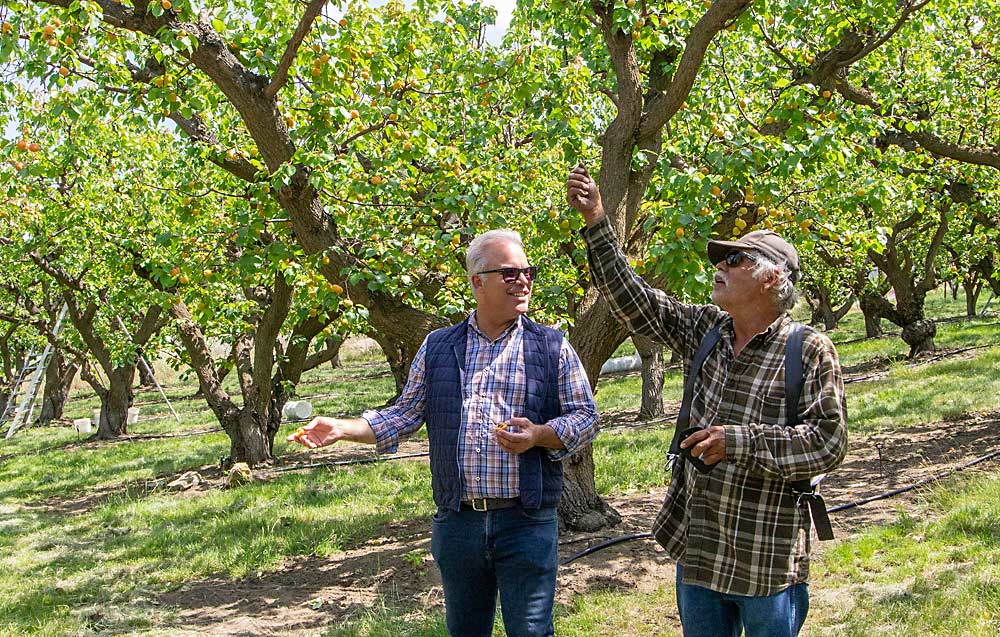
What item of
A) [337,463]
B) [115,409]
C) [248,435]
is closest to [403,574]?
[337,463]

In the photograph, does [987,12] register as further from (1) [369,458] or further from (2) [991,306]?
(2) [991,306]

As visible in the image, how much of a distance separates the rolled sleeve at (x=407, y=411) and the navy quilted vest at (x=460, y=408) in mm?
80

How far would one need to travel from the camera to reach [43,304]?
65.1ft

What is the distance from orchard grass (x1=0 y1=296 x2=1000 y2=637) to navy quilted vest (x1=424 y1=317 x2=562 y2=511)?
2.24 metres

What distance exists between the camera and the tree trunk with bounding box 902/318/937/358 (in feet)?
59.2

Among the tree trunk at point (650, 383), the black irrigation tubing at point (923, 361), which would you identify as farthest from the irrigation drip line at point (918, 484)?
the black irrigation tubing at point (923, 361)

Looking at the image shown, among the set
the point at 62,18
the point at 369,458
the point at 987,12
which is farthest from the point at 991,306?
the point at 62,18

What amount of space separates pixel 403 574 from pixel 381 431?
3.74 meters

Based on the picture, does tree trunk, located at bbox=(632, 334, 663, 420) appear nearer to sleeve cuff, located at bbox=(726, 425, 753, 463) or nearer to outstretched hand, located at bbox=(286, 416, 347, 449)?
outstretched hand, located at bbox=(286, 416, 347, 449)

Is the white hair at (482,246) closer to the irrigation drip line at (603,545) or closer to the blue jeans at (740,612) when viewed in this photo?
the blue jeans at (740,612)

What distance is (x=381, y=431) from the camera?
3.36m

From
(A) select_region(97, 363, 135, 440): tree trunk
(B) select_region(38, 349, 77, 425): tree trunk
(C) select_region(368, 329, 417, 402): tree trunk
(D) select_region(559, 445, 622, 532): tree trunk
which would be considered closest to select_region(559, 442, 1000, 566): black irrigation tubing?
(D) select_region(559, 445, 622, 532): tree trunk

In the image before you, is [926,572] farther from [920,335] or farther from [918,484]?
[920,335]

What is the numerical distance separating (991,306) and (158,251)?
124 feet
